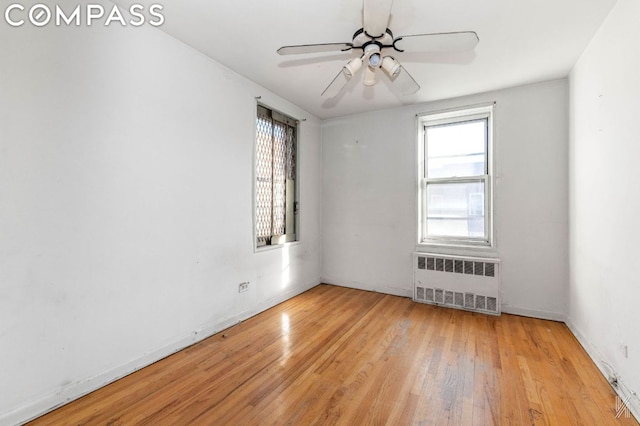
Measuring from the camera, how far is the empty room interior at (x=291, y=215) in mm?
1702

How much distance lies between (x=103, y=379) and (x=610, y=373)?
3.56 m

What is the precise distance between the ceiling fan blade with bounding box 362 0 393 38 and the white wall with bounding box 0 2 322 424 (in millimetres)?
1672

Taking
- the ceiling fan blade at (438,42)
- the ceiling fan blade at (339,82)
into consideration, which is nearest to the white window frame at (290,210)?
the ceiling fan blade at (339,82)

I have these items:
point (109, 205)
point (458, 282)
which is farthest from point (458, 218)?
point (109, 205)

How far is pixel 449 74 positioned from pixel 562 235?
213 cm

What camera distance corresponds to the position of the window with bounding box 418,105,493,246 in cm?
357

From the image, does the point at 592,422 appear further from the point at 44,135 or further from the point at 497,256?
the point at 44,135

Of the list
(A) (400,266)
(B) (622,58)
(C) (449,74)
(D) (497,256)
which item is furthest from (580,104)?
(A) (400,266)

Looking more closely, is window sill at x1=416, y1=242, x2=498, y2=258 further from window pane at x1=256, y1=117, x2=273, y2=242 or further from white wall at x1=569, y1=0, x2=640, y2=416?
window pane at x1=256, y1=117, x2=273, y2=242

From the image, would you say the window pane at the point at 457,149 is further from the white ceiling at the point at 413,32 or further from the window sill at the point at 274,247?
the window sill at the point at 274,247

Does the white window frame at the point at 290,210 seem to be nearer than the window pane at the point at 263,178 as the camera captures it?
No

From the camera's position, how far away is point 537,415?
170cm

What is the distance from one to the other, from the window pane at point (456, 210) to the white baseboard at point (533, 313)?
89 centimetres

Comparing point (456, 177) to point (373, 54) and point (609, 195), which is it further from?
point (373, 54)
